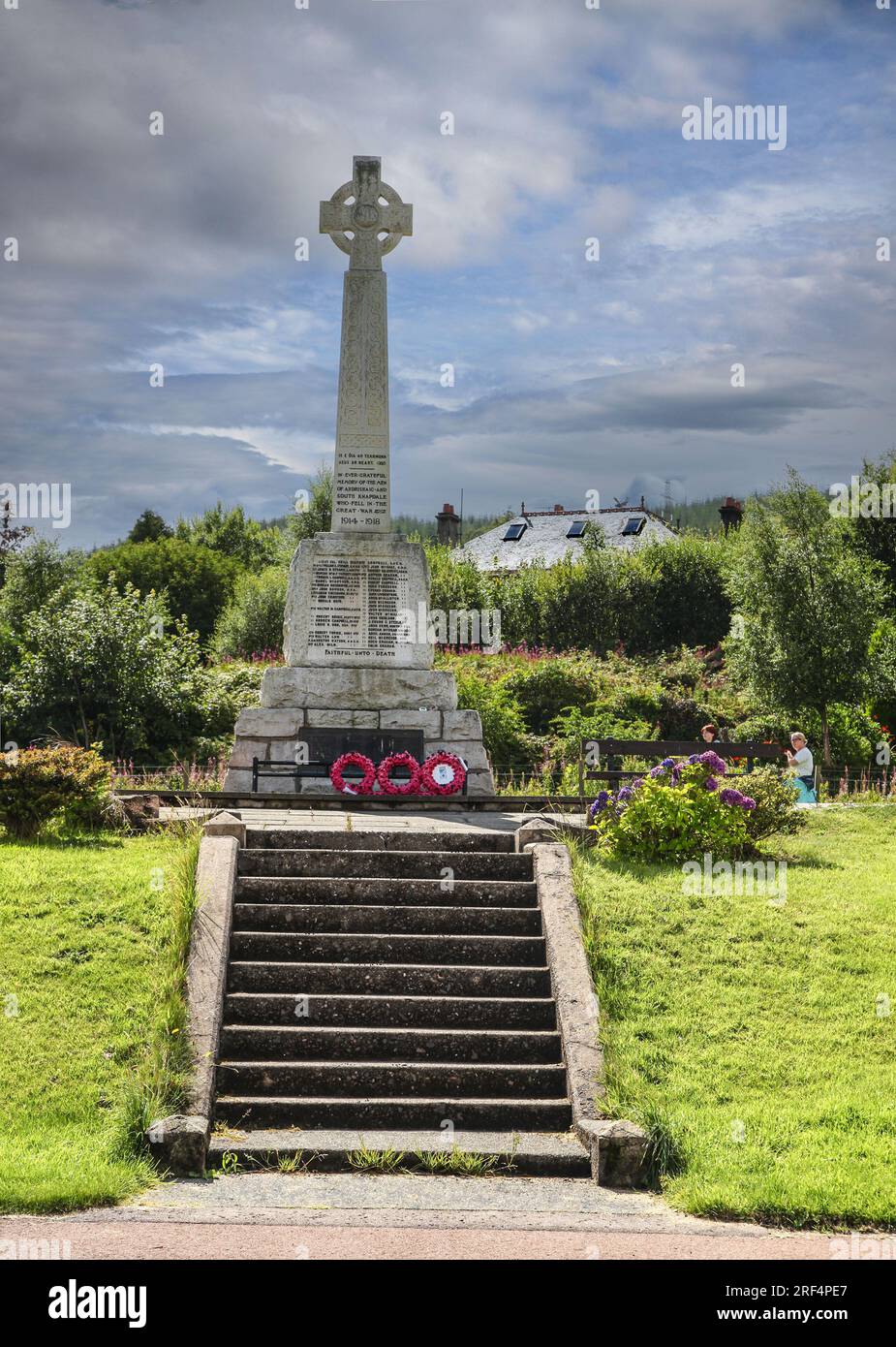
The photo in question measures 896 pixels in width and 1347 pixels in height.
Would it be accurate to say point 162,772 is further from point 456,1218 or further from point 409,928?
point 456,1218

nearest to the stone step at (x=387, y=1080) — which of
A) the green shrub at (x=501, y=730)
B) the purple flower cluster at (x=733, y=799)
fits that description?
the purple flower cluster at (x=733, y=799)

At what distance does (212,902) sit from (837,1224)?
4.89 metres

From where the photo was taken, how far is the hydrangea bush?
1152 centimetres

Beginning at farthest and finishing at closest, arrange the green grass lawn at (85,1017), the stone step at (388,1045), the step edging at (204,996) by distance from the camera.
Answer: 1. the stone step at (388,1045)
2. the step edging at (204,996)
3. the green grass lawn at (85,1017)

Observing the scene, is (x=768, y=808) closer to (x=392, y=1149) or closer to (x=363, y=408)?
(x=392, y=1149)

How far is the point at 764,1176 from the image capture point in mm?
6789

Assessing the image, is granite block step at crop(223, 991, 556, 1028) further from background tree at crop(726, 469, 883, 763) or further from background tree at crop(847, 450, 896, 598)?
background tree at crop(847, 450, 896, 598)

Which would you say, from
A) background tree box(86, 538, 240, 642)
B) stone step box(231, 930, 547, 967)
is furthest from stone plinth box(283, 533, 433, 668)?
background tree box(86, 538, 240, 642)

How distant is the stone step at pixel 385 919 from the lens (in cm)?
964

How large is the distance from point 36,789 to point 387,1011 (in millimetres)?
4795

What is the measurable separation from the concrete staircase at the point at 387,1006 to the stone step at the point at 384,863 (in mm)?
11

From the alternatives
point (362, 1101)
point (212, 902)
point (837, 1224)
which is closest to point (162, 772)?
point (212, 902)

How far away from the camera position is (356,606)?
16.5 m

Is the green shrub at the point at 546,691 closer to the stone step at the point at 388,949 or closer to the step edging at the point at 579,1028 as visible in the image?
the step edging at the point at 579,1028
